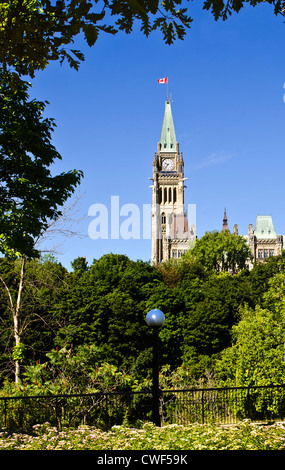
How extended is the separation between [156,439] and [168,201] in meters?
104

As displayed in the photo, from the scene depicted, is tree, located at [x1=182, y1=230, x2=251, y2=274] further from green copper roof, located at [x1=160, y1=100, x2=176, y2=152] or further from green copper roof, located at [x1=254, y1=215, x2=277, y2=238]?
green copper roof, located at [x1=160, y1=100, x2=176, y2=152]

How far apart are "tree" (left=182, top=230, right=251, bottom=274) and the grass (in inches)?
2395

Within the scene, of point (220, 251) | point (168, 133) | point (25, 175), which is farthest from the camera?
point (168, 133)

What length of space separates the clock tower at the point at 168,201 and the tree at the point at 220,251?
95.1ft

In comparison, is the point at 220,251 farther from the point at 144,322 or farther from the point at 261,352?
the point at 261,352

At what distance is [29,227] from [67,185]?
1.84 m

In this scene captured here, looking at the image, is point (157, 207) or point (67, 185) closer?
point (67, 185)

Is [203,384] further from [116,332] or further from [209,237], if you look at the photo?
[209,237]

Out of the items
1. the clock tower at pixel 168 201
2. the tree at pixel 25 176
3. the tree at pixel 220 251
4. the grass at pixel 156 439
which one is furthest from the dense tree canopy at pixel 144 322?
the clock tower at pixel 168 201

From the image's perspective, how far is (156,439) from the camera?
23.3ft

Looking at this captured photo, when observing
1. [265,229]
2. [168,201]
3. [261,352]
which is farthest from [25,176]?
[168,201]
